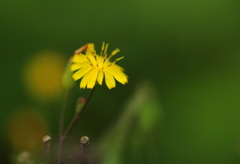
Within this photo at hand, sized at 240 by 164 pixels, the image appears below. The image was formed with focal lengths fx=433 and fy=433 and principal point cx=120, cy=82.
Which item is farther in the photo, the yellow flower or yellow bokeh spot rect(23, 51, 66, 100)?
yellow bokeh spot rect(23, 51, 66, 100)

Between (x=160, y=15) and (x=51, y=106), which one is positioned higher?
(x=160, y=15)

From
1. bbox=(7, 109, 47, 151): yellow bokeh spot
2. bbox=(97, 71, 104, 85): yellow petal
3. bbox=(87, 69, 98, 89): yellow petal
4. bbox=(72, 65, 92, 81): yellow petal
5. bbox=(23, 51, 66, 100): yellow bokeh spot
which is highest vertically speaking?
bbox=(72, 65, 92, 81): yellow petal

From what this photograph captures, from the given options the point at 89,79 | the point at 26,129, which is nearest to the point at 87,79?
the point at 89,79

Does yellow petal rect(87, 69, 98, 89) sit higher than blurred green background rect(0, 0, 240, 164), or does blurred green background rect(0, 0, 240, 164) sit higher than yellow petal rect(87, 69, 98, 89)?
yellow petal rect(87, 69, 98, 89)

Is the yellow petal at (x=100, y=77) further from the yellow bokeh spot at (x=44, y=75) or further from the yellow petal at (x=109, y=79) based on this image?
the yellow bokeh spot at (x=44, y=75)

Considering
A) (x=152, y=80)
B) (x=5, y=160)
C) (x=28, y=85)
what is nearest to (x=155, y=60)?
(x=152, y=80)

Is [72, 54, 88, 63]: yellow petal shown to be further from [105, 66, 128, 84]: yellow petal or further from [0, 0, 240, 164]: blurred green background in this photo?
[0, 0, 240, 164]: blurred green background

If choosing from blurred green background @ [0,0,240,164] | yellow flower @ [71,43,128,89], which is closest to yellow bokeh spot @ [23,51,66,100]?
blurred green background @ [0,0,240,164]

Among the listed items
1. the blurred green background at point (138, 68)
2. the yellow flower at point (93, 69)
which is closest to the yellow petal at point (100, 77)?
the yellow flower at point (93, 69)

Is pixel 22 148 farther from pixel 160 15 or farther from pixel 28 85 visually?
pixel 160 15
